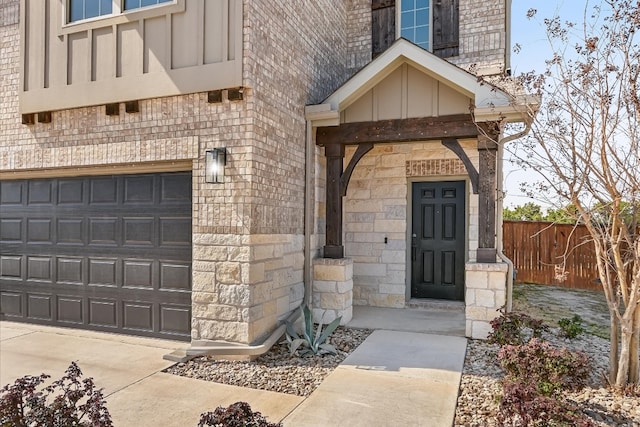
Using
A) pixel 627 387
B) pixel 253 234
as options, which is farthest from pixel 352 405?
pixel 627 387

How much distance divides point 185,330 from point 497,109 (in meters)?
4.57

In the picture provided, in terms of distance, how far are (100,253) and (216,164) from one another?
2.26 meters

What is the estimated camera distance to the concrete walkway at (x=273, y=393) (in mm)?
3254

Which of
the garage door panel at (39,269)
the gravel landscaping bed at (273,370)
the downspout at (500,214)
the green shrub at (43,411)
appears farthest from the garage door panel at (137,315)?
the downspout at (500,214)

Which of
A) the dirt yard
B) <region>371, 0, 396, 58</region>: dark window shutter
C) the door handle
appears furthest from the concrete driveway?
<region>371, 0, 396, 58</region>: dark window shutter

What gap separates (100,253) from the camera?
219 inches

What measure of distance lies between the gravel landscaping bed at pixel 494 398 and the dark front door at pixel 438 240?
7.45 feet

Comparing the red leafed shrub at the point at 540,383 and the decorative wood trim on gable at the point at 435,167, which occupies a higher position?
the decorative wood trim on gable at the point at 435,167

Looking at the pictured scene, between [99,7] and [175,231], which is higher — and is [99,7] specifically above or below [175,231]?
above

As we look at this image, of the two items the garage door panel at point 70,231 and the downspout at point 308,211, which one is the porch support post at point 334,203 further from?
the garage door panel at point 70,231

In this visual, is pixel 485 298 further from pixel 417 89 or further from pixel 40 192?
pixel 40 192

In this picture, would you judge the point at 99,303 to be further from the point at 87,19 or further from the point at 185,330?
the point at 87,19

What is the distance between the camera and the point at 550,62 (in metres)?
3.93

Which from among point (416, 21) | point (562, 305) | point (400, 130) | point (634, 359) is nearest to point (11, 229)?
point (400, 130)
